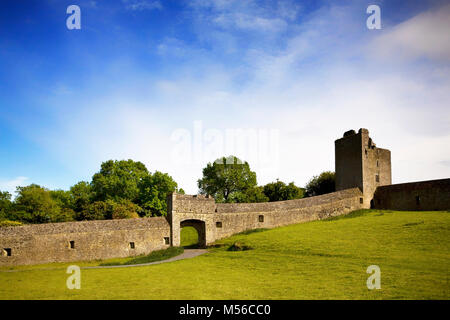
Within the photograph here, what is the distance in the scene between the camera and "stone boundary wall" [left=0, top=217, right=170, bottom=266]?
3281cm

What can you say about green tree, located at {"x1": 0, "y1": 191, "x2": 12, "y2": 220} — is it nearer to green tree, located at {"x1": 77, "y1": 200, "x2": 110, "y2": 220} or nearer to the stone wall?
green tree, located at {"x1": 77, "y1": 200, "x2": 110, "y2": 220}

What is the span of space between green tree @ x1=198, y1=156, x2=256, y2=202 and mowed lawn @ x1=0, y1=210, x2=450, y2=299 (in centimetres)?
3635

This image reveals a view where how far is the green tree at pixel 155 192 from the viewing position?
2336 inches

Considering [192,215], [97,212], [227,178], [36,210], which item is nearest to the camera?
[192,215]

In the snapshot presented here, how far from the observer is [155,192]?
60.4 m

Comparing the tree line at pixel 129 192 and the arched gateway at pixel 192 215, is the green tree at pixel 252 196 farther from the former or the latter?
the arched gateway at pixel 192 215

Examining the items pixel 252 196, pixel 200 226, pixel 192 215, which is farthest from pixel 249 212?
pixel 252 196

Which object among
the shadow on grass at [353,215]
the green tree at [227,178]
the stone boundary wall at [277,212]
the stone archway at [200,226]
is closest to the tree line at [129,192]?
the green tree at [227,178]

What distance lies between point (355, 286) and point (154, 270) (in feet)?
50.2

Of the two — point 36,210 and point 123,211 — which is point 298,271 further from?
point 36,210

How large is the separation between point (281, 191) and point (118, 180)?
29.5m

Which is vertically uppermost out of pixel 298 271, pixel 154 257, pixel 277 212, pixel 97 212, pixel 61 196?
pixel 61 196

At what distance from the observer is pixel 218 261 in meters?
30.8
